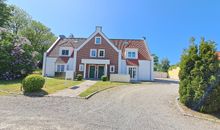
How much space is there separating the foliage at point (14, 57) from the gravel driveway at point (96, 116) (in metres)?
12.8

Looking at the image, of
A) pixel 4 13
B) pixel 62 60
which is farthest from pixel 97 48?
pixel 4 13

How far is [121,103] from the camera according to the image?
12.7m

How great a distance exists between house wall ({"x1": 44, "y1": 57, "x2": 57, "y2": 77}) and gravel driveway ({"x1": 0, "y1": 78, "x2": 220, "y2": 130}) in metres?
20.2

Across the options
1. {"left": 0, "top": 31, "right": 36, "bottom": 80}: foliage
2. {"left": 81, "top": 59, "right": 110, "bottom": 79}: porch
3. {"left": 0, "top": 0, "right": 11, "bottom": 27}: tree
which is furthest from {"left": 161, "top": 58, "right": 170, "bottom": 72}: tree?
{"left": 0, "top": 31, "right": 36, "bottom": 80}: foliage

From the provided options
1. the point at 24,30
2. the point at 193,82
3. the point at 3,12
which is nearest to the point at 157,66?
the point at 24,30

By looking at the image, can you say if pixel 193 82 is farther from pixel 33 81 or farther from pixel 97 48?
pixel 97 48

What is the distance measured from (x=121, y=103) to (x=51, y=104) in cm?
440

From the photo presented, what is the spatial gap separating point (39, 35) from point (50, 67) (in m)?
27.1

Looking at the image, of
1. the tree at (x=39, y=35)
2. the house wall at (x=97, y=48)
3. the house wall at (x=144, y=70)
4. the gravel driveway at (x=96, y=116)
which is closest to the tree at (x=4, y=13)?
the tree at (x=39, y=35)

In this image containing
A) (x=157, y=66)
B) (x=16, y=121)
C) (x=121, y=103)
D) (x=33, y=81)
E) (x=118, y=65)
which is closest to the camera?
(x=16, y=121)

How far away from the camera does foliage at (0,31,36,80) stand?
2312 cm

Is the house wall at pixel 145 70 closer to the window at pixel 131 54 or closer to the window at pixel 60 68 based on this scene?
the window at pixel 131 54

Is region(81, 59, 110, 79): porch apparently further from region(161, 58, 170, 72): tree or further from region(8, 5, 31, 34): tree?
region(161, 58, 170, 72): tree

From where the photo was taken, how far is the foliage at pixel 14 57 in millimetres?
23125
